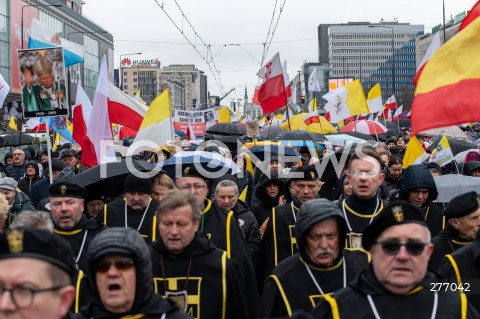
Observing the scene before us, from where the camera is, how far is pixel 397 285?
11.3ft

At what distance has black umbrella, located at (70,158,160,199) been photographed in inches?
298

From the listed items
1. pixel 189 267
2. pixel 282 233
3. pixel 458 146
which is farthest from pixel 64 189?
pixel 458 146

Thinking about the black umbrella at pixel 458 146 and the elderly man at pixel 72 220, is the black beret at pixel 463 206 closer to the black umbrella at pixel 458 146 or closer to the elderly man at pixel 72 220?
the elderly man at pixel 72 220

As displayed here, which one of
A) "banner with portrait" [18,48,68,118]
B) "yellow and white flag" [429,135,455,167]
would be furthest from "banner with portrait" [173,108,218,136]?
"banner with portrait" [18,48,68,118]

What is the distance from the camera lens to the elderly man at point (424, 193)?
671cm

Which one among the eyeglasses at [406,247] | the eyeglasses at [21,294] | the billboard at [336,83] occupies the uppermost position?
the billboard at [336,83]

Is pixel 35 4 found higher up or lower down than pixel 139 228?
higher up

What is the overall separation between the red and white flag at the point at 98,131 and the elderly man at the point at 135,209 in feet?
7.86

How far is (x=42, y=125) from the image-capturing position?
21.0 m

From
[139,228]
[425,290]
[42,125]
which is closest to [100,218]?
[139,228]

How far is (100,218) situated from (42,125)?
48.8 ft

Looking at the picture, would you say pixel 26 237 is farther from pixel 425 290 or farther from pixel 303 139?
pixel 303 139

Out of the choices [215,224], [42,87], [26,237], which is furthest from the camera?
[42,87]

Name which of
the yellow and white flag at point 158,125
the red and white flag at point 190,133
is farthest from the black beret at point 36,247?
the red and white flag at point 190,133
